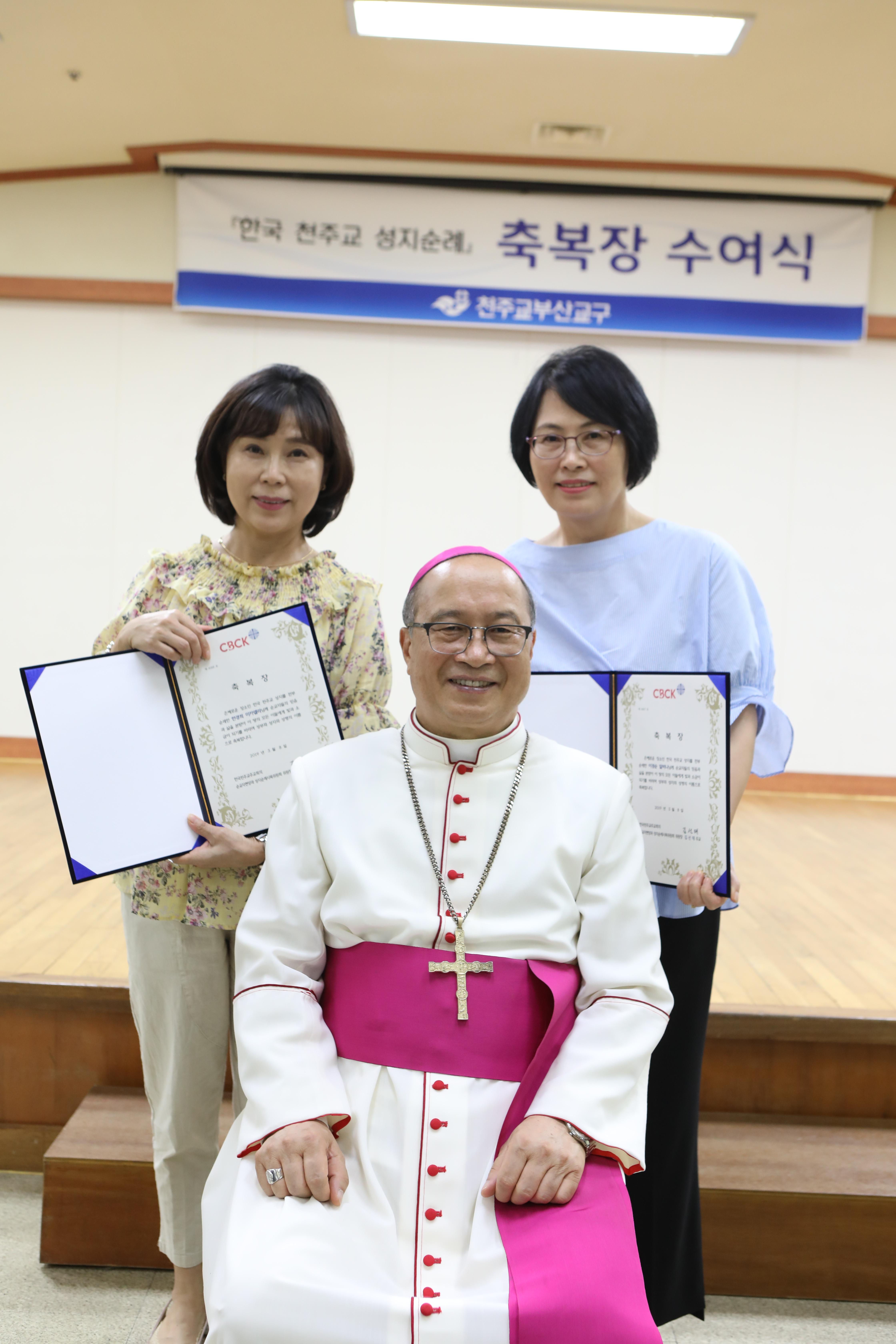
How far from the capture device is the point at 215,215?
20.9 ft

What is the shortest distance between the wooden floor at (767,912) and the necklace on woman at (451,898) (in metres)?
1.48

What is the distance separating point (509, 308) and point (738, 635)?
511 centimetres

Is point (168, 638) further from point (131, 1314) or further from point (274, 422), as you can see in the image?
point (131, 1314)

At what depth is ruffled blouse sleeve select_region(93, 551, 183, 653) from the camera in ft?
6.16

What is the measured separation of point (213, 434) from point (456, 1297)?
A: 1444mm

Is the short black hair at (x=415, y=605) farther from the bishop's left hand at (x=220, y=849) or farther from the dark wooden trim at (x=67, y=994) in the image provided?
the dark wooden trim at (x=67, y=994)

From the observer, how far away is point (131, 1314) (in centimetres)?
218

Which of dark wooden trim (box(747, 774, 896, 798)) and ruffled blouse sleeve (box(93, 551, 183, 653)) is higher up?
ruffled blouse sleeve (box(93, 551, 183, 653))

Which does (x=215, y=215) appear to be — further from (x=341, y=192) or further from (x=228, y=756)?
(x=228, y=756)

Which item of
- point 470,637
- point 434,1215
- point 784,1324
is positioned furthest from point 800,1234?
point 470,637

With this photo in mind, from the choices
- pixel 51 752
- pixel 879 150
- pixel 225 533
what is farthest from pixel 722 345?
pixel 51 752

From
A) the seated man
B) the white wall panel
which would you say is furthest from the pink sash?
the white wall panel

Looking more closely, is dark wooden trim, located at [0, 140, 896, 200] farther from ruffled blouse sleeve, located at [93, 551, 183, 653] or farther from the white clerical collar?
the white clerical collar

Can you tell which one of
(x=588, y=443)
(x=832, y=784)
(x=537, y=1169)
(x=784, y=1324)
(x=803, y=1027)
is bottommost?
(x=784, y=1324)
